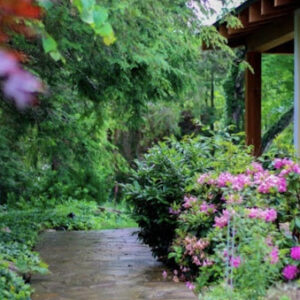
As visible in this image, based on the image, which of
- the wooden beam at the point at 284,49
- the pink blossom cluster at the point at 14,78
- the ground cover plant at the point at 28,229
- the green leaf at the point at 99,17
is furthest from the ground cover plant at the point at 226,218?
the wooden beam at the point at 284,49

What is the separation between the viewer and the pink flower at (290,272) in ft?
9.64

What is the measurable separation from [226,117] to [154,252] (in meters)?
7.96

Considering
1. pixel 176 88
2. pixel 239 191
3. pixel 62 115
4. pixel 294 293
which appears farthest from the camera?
pixel 62 115

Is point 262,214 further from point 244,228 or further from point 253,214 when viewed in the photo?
point 244,228

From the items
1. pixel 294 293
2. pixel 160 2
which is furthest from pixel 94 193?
pixel 294 293

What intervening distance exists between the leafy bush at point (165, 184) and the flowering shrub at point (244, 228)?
0.23 metres

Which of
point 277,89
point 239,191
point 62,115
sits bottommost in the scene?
point 239,191

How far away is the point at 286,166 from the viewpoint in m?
3.33

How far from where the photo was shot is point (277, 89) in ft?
42.9

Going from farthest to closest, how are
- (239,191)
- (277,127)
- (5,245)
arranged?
(277,127) → (5,245) → (239,191)

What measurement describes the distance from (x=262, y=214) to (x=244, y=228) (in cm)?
37

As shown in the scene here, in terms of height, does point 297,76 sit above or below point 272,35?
below

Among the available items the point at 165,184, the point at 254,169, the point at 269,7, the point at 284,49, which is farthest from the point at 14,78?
the point at 284,49

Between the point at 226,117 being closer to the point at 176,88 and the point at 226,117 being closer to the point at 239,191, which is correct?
the point at 176,88
